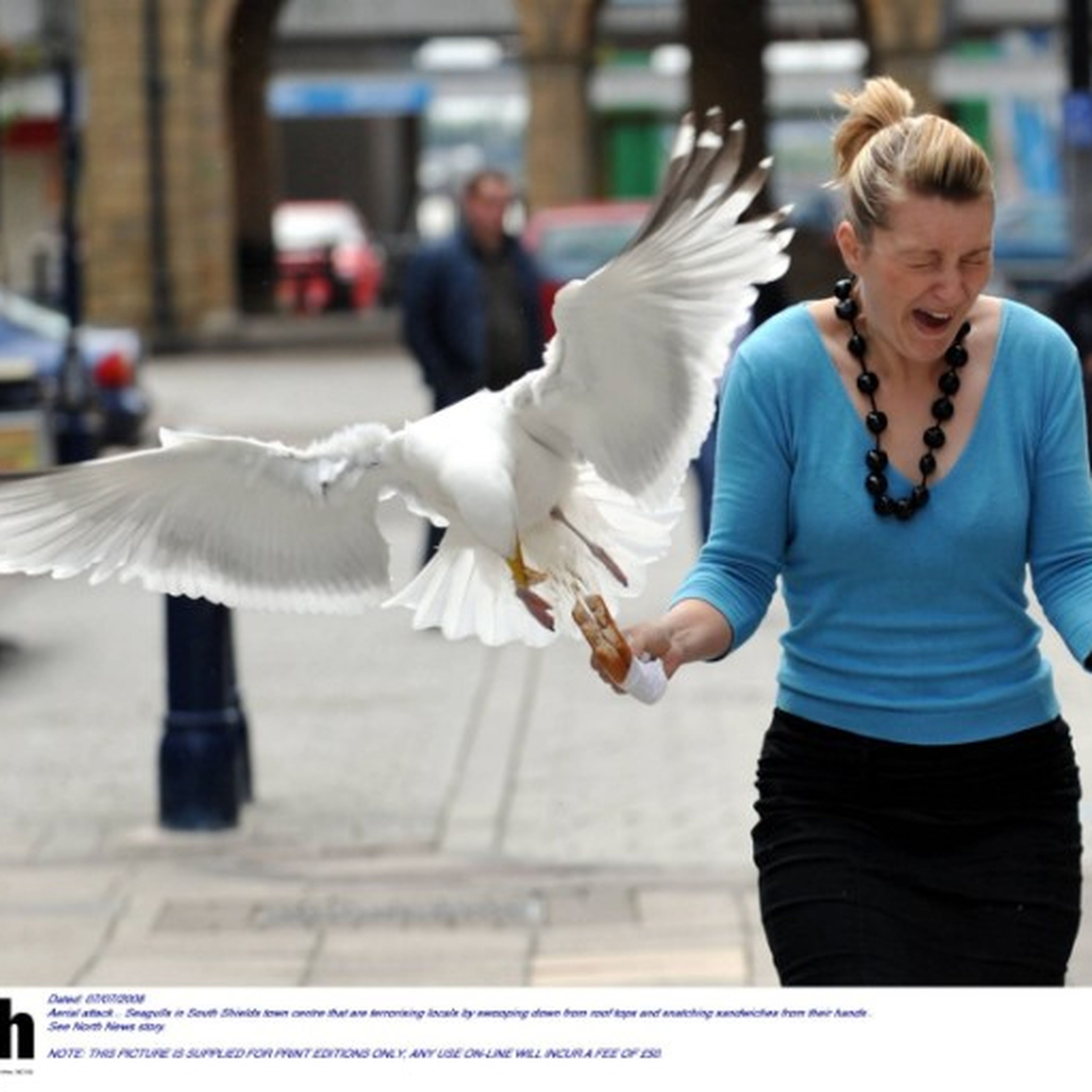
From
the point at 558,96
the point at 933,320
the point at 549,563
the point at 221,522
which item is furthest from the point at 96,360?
the point at 558,96

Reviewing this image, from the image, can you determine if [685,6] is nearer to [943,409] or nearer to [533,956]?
[533,956]

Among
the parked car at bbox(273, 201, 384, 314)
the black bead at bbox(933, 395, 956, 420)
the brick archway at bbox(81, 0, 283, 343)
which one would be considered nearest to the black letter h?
the black bead at bbox(933, 395, 956, 420)

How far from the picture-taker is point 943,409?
3633 mm

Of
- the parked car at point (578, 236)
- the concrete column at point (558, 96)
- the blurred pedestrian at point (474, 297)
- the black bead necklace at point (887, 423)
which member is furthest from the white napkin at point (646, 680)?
the concrete column at point (558, 96)

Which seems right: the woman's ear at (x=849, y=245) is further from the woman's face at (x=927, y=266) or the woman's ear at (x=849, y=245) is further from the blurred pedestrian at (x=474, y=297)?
the blurred pedestrian at (x=474, y=297)

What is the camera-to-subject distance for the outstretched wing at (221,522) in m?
3.96

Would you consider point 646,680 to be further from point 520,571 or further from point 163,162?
point 163,162

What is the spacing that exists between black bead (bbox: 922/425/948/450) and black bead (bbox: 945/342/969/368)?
78 mm

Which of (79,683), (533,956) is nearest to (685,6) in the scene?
(533,956)

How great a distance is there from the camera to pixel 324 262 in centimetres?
4347

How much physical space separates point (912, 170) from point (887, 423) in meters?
0.31

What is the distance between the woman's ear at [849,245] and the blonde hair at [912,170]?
0.01 meters

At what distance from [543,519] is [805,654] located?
0.43 meters

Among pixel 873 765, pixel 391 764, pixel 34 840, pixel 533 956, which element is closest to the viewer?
pixel 873 765
